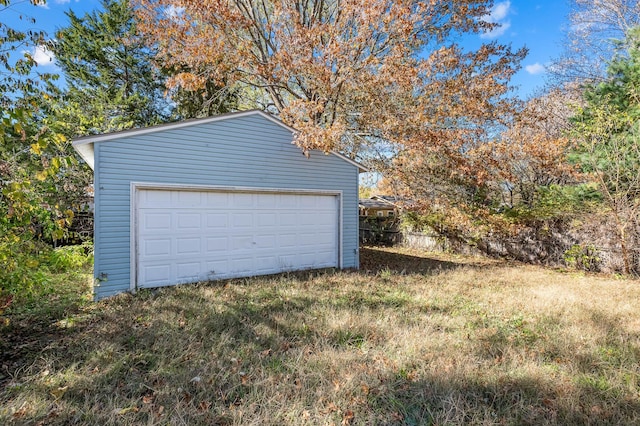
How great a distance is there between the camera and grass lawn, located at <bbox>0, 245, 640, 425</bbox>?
2473 mm

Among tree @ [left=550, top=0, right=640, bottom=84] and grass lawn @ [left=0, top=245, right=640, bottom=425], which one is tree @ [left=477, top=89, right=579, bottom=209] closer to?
tree @ [left=550, top=0, right=640, bottom=84]

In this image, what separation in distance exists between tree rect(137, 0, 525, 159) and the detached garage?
100cm

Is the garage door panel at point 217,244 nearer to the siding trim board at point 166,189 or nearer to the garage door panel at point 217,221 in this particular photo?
the garage door panel at point 217,221

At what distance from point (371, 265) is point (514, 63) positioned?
852cm

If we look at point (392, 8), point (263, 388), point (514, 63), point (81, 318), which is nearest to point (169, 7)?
point (392, 8)

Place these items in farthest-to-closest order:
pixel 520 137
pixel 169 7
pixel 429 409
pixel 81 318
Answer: pixel 169 7
pixel 520 137
pixel 81 318
pixel 429 409

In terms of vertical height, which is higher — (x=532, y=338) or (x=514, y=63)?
(x=514, y=63)

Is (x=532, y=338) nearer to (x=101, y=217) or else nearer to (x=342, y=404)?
(x=342, y=404)

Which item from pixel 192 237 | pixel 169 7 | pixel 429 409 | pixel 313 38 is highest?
pixel 169 7

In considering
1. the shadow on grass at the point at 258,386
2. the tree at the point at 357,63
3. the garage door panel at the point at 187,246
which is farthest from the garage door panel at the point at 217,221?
the shadow on grass at the point at 258,386

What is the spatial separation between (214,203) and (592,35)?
15.5 meters

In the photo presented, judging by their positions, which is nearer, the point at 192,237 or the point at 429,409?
the point at 429,409

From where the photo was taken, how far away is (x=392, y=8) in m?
8.93

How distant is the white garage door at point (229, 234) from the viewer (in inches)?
252
